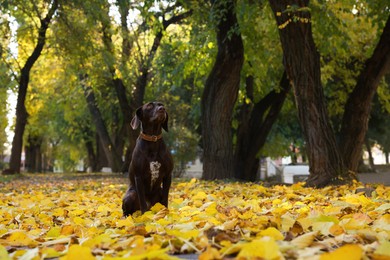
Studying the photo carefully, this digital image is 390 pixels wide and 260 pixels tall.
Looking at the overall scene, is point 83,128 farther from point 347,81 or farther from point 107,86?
point 347,81

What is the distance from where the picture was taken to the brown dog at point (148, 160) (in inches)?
227

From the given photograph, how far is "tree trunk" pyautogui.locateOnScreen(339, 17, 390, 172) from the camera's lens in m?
12.4

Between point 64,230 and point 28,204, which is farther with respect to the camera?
point 28,204

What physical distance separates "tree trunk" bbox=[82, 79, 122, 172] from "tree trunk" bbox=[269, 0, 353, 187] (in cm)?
1960

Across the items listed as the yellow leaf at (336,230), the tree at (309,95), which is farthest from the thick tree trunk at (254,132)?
the yellow leaf at (336,230)

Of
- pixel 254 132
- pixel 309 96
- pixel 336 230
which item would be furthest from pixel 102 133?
pixel 336 230

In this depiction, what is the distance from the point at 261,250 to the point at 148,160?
3536 mm

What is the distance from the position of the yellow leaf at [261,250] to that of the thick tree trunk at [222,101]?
12.3 meters

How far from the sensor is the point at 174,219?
465 centimetres

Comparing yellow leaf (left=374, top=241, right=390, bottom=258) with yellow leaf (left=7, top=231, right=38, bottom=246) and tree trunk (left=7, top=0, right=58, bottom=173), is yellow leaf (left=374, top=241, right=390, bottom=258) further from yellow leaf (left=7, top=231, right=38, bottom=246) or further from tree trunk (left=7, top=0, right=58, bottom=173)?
tree trunk (left=7, top=0, right=58, bottom=173)

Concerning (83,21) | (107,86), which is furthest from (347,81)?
(107,86)

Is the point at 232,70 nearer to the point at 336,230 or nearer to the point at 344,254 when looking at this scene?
the point at 336,230

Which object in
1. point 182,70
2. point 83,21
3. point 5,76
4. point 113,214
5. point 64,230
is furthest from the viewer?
point 5,76

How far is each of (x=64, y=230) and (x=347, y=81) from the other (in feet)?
61.8
